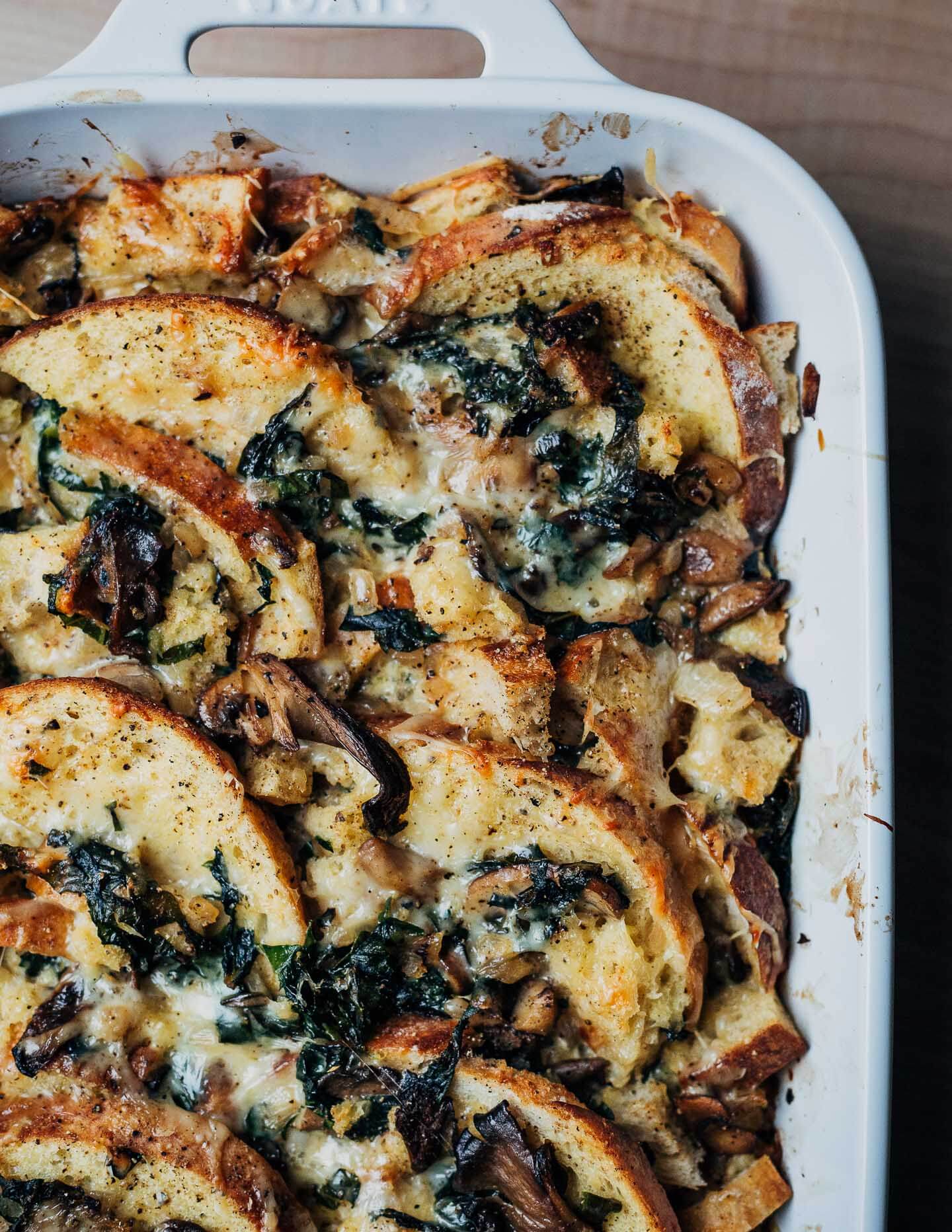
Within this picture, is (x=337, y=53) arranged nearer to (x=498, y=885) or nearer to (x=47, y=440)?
(x=47, y=440)

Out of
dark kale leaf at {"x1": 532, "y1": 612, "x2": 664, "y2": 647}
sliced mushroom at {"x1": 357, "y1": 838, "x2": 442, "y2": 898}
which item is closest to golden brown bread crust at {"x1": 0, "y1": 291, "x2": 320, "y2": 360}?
dark kale leaf at {"x1": 532, "y1": 612, "x2": 664, "y2": 647}

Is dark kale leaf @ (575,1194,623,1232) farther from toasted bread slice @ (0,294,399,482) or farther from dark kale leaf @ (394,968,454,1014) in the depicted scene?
toasted bread slice @ (0,294,399,482)

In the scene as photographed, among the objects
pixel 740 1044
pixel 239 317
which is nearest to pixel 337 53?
pixel 239 317

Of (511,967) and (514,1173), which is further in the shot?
(511,967)

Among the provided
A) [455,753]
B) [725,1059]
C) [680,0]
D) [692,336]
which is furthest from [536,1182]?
[680,0]

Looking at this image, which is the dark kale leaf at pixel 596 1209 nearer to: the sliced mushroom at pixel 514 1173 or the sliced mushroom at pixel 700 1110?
the sliced mushroom at pixel 514 1173

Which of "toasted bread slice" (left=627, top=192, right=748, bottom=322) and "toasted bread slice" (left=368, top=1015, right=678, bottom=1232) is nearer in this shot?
"toasted bread slice" (left=368, top=1015, right=678, bottom=1232)
